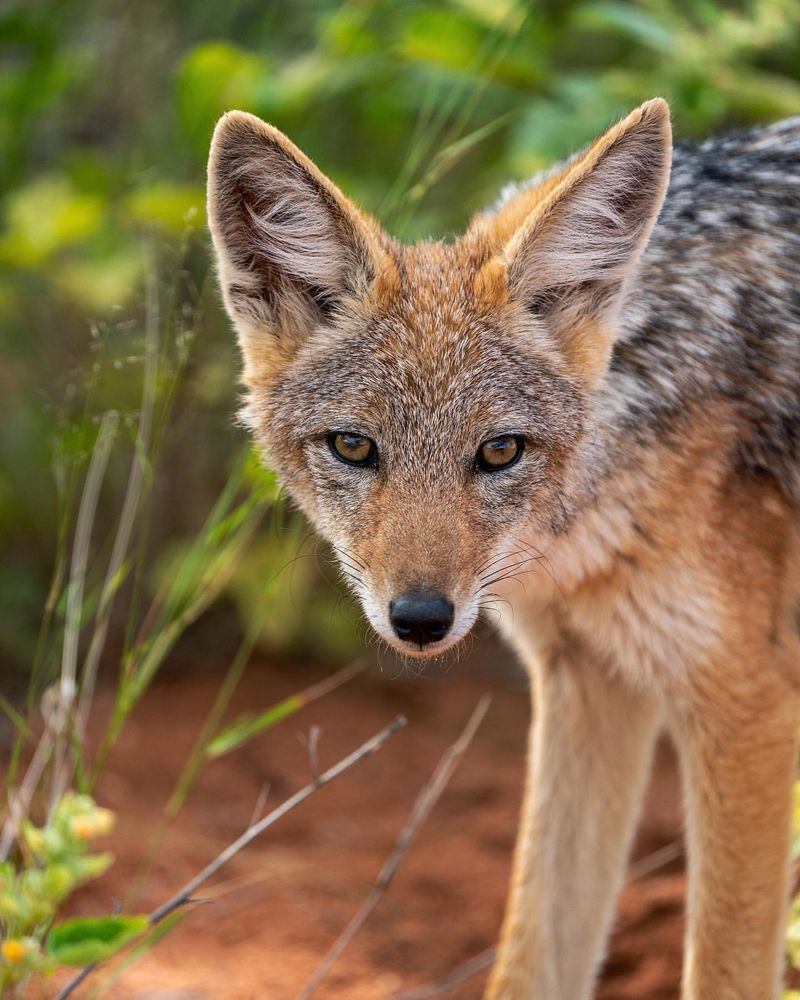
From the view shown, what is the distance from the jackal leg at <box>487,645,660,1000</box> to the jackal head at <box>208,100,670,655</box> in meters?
0.73

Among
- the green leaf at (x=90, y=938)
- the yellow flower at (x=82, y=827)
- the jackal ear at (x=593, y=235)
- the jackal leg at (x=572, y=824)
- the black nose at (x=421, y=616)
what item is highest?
the jackal ear at (x=593, y=235)

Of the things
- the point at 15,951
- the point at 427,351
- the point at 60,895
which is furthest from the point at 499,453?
the point at 15,951

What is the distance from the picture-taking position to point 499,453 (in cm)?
339

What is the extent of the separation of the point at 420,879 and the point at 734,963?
7.06ft

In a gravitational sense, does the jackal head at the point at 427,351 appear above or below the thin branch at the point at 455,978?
above

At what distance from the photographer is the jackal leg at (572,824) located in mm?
4082

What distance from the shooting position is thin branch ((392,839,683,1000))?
4.49 m

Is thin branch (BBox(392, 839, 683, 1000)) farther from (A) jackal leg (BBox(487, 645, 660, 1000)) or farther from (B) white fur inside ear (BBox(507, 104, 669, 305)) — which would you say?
(B) white fur inside ear (BBox(507, 104, 669, 305))

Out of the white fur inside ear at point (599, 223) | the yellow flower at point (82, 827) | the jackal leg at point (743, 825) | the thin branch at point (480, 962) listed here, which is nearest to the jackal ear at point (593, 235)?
the white fur inside ear at point (599, 223)

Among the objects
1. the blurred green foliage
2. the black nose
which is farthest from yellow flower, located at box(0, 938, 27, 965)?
the blurred green foliage

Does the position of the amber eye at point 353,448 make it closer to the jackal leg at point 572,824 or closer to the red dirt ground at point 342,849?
the jackal leg at point 572,824

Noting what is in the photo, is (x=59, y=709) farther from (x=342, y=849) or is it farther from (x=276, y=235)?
(x=342, y=849)

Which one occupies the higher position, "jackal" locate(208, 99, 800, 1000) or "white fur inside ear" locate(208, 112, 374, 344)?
"white fur inside ear" locate(208, 112, 374, 344)

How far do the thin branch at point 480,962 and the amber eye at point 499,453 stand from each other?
217 centimetres
